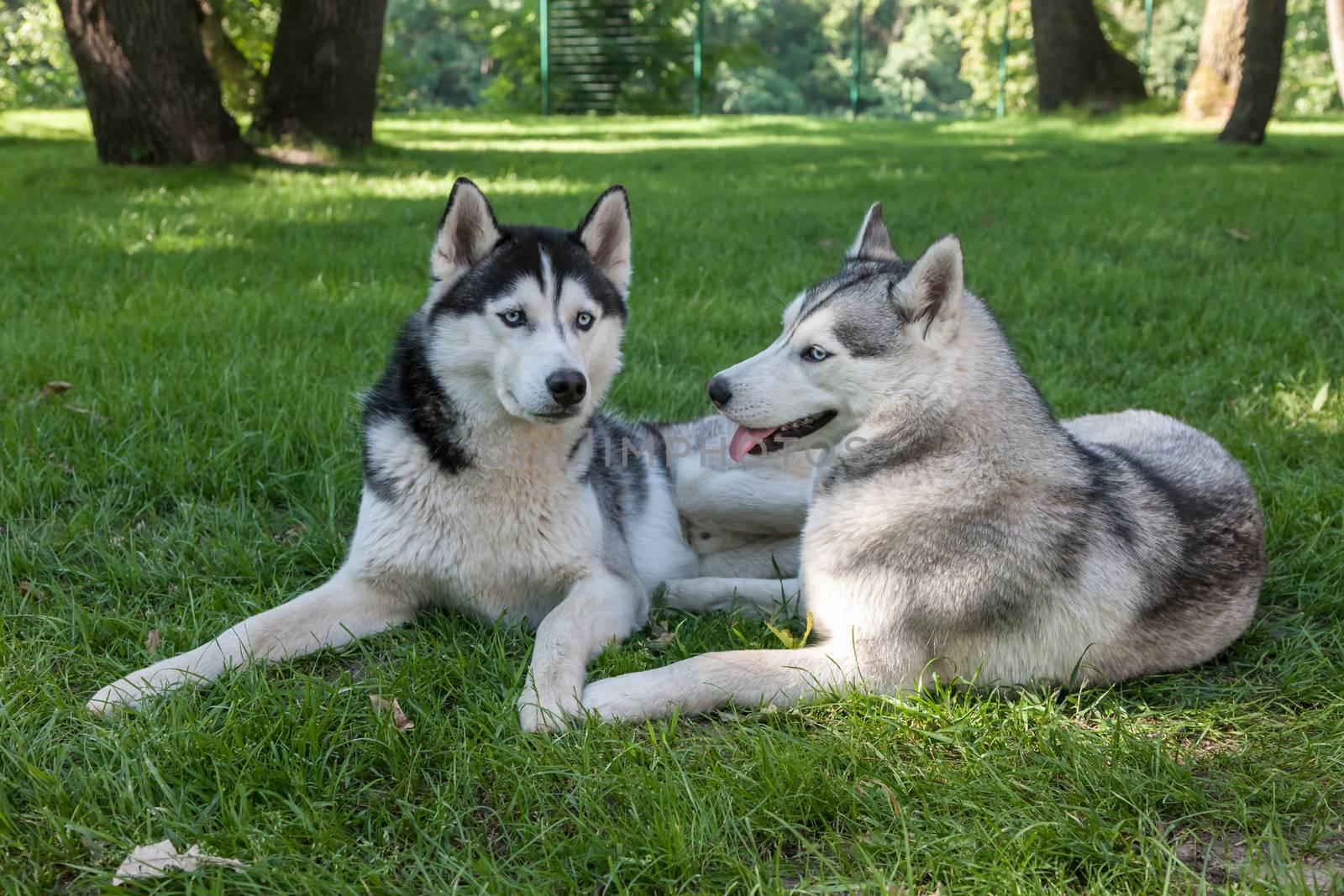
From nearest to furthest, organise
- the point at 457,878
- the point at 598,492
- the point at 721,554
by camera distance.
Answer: the point at 457,878
the point at 598,492
the point at 721,554

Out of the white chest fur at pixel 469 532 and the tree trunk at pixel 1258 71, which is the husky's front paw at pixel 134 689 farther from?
the tree trunk at pixel 1258 71

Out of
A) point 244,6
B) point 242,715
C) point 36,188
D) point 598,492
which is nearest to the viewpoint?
point 242,715

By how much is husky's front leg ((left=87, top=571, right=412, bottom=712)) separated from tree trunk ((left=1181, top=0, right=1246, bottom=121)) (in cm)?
1809

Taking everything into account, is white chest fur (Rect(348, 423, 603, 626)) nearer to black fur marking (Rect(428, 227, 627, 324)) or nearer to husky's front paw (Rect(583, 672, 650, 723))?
black fur marking (Rect(428, 227, 627, 324))

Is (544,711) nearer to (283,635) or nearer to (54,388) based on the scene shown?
(283,635)

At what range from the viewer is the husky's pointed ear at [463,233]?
10.7ft

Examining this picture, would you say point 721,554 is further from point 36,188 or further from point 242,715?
point 36,188

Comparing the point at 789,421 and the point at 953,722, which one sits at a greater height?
the point at 789,421

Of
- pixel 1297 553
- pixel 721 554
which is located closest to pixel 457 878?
pixel 721 554

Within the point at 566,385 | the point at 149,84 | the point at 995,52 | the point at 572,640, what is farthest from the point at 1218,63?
the point at 572,640

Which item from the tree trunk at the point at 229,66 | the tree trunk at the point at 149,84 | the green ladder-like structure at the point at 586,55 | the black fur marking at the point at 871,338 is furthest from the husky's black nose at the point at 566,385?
the green ladder-like structure at the point at 586,55

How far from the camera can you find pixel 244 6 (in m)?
14.2

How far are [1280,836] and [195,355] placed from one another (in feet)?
16.2

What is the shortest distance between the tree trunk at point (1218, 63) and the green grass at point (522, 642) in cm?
1024
